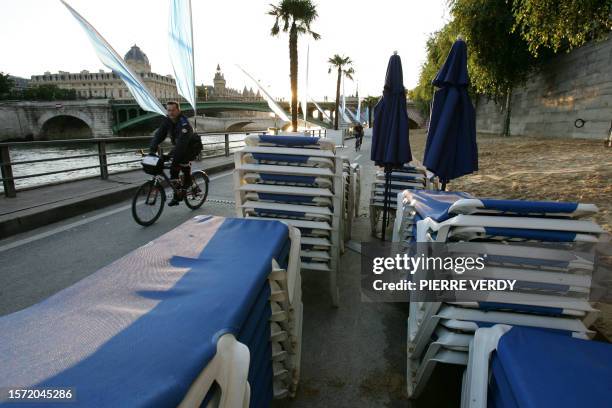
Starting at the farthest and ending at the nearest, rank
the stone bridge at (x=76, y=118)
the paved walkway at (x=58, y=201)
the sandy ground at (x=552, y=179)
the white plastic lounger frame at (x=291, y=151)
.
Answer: the stone bridge at (x=76, y=118)
the sandy ground at (x=552, y=179)
the paved walkway at (x=58, y=201)
the white plastic lounger frame at (x=291, y=151)

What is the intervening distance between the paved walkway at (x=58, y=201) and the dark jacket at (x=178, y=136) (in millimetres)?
1622

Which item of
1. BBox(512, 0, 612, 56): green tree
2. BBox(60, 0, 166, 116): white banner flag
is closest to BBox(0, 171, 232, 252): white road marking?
BBox(60, 0, 166, 116): white banner flag

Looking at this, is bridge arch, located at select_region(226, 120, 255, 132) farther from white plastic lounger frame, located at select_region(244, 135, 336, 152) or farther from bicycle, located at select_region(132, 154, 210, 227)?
white plastic lounger frame, located at select_region(244, 135, 336, 152)

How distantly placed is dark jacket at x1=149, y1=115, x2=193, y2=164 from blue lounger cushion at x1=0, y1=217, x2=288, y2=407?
189 inches

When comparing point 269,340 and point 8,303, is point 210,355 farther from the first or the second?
point 8,303

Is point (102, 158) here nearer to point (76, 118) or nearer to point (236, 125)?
point (76, 118)

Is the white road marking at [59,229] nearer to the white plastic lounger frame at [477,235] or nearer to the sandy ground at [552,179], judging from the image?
the white plastic lounger frame at [477,235]

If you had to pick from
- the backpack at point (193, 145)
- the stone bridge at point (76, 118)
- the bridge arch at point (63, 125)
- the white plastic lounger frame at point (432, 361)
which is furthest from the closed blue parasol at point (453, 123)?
the bridge arch at point (63, 125)

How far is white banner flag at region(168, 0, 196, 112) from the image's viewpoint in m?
9.97

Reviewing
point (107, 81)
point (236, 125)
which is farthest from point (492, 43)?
point (107, 81)

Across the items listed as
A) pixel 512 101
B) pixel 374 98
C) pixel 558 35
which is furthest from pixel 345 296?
pixel 374 98

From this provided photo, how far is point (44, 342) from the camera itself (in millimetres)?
1008

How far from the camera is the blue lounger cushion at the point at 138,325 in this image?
84 cm

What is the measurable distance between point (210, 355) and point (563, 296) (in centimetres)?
Result: 180
